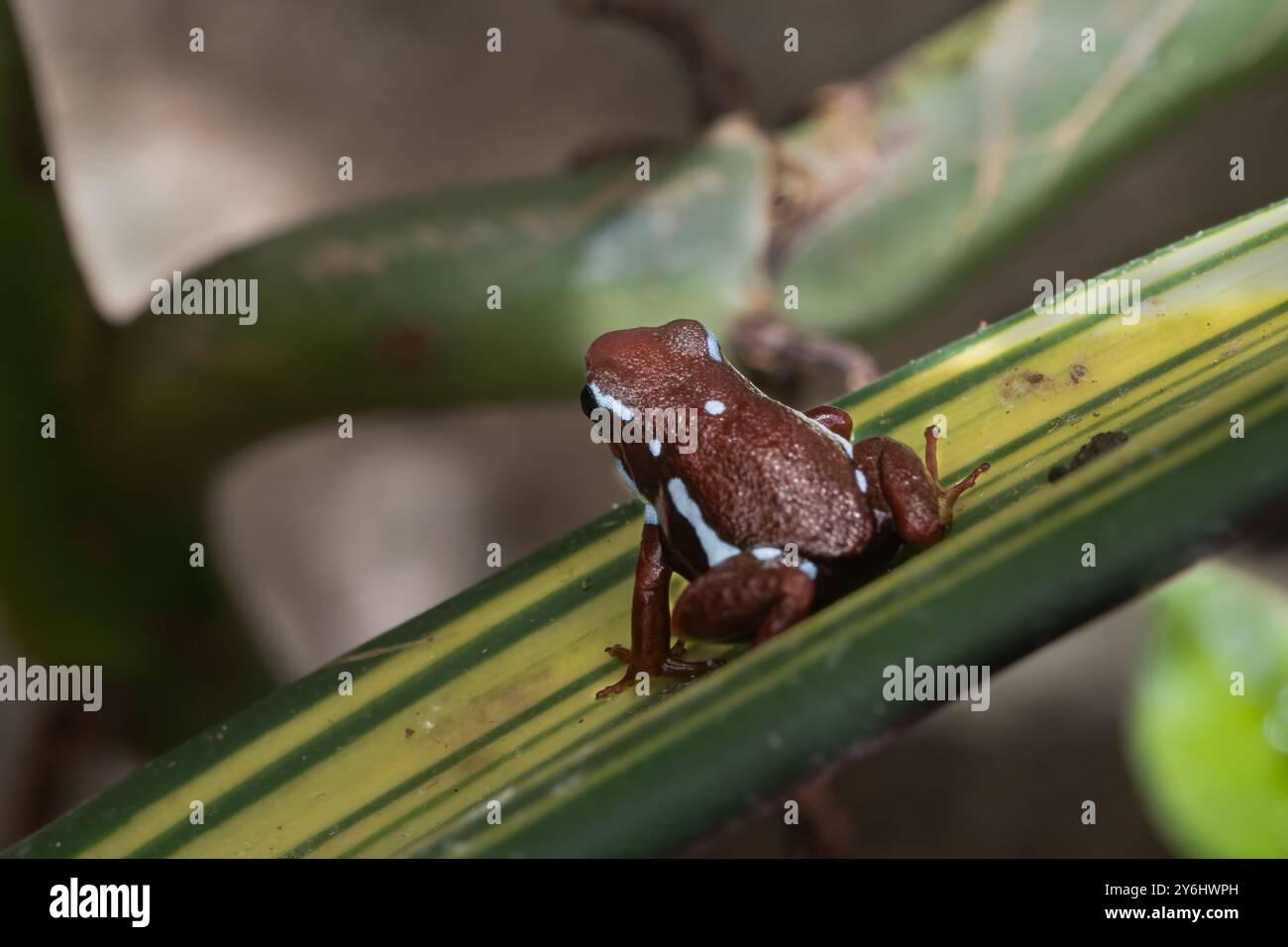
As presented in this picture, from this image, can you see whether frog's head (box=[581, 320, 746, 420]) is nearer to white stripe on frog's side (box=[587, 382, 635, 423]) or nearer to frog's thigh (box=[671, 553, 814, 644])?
white stripe on frog's side (box=[587, 382, 635, 423])

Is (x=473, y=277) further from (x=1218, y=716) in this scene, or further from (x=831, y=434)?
(x=1218, y=716)

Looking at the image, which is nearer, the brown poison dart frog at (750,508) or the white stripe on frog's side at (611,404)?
the brown poison dart frog at (750,508)

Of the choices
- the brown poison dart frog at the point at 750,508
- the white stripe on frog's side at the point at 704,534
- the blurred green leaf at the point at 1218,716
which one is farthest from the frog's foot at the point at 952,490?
the blurred green leaf at the point at 1218,716

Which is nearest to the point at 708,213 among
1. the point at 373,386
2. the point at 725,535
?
the point at 373,386

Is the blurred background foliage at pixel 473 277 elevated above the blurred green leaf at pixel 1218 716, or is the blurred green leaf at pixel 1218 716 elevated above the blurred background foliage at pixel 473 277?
the blurred background foliage at pixel 473 277

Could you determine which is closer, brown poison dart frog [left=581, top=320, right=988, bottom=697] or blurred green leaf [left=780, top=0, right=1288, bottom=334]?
brown poison dart frog [left=581, top=320, right=988, bottom=697]

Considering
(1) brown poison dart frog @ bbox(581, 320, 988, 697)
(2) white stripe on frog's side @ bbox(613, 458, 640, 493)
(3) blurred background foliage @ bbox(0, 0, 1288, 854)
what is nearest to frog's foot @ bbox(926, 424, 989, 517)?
(1) brown poison dart frog @ bbox(581, 320, 988, 697)

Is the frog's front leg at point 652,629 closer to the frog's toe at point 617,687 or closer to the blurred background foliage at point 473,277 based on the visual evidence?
the frog's toe at point 617,687
